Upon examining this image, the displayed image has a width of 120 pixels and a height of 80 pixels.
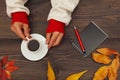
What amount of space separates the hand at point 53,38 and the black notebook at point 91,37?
59 mm

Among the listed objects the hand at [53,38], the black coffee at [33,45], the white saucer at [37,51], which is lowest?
the white saucer at [37,51]

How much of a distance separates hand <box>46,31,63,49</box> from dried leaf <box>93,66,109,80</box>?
172 mm

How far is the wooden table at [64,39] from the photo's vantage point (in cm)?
103

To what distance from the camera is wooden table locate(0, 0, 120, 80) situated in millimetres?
1031

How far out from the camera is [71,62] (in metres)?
1.04

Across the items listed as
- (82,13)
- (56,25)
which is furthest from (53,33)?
(82,13)

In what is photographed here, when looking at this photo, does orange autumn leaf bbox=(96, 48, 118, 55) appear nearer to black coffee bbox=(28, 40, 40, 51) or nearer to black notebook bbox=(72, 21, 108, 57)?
black notebook bbox=(72, 21, 108, 57)

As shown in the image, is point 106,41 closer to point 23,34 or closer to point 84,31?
point 84,31

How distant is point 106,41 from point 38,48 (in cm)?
24

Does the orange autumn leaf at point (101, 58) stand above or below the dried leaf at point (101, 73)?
above

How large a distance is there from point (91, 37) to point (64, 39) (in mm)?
97

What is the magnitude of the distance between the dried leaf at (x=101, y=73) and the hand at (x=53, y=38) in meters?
0.17

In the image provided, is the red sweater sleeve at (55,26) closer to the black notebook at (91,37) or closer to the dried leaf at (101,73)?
the black notebook at (91,37)

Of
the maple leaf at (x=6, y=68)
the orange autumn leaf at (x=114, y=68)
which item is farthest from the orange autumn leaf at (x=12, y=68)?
the orange autumn leaf at (x=114, y=68)
